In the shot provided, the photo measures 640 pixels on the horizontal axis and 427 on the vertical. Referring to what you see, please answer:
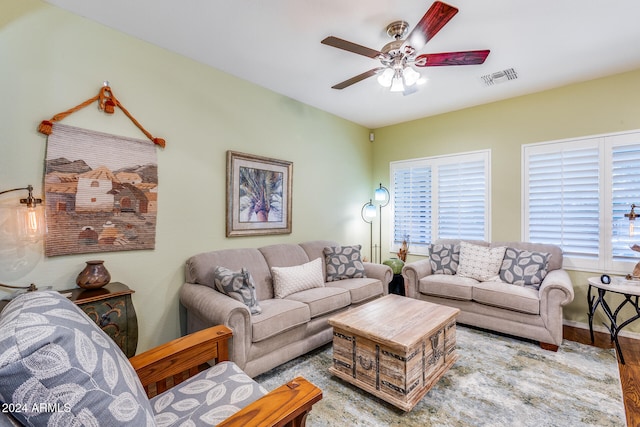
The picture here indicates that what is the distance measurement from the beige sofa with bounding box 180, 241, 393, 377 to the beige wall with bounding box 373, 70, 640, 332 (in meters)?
1.92

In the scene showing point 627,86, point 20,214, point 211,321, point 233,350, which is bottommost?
point 233,350

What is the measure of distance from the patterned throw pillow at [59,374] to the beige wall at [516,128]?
13.8 ft

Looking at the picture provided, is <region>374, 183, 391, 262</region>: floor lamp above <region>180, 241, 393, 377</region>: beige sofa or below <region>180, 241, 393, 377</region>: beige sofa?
above

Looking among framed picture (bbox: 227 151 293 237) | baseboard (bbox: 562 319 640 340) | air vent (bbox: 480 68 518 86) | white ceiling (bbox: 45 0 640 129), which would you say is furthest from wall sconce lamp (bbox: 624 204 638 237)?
framed picture (bbox: 227 151 293 237)

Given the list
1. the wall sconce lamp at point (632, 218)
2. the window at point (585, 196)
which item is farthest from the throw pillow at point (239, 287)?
the wall sconce lamp at point (632, 218)

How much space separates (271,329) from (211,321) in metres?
0.45

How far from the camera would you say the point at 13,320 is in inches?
30.5

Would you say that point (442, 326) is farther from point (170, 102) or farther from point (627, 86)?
point (627, 86)

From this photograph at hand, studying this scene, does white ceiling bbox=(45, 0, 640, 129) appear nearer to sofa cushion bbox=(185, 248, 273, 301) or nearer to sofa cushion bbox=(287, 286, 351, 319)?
sofa cushion bbox=(185, 248, 273, 301)

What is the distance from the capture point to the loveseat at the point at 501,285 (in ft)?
9.04

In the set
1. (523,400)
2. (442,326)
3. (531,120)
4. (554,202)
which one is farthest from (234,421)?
(531,120)

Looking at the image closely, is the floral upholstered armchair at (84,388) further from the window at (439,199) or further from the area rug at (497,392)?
the window at (439,199)

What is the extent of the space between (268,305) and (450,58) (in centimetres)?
242

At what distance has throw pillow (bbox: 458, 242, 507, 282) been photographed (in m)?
3.41
